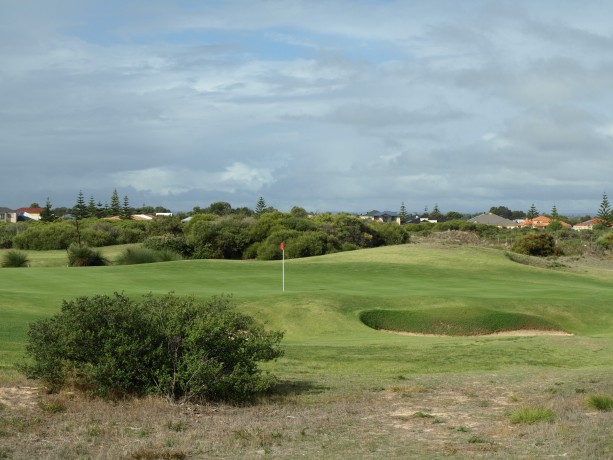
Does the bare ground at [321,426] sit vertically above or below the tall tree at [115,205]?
below

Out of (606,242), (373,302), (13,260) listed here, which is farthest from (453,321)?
(606,242)

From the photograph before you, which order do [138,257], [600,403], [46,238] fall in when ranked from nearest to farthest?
[600,403], [138,257], [46,238]

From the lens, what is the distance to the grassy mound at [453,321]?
99.2 ft

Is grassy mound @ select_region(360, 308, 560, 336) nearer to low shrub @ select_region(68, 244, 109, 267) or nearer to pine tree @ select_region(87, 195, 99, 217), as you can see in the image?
low shrub @ select_region(68, 244, 109, 267)

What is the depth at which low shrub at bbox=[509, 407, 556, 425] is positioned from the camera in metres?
12.2


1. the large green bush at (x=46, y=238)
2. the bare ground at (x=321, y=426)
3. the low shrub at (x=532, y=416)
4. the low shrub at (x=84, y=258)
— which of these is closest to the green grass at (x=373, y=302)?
the bare ground at (x=321, y=426)

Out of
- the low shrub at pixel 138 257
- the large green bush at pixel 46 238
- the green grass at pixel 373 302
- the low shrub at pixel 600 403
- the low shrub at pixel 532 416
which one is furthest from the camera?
the large green bush at pixel 46 238

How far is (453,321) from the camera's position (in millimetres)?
30453

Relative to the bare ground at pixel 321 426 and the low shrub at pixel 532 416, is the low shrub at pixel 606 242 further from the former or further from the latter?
the low shrub at pixel 532 416

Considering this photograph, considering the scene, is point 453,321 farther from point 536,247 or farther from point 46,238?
point 46,238

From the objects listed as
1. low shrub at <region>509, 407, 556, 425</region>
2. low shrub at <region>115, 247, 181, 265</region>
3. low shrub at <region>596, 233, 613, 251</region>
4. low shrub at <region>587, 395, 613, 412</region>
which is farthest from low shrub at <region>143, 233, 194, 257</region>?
low shrub at <region>509, 407, 556, 425</region>

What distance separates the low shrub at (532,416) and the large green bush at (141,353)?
419 cm

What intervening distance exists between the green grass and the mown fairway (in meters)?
0.06

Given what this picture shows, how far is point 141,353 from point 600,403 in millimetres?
7507
